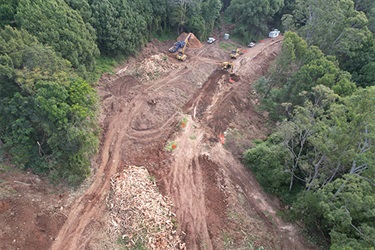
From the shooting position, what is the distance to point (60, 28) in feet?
115

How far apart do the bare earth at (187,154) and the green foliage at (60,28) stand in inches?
209

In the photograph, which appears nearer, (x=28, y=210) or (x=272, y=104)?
(x=28, y=210)

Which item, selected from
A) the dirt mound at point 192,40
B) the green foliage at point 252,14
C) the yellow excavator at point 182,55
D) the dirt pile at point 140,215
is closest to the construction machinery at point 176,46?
the yellow excavator at point 182,55

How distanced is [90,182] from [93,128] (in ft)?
19.1

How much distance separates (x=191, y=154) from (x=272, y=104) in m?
16.5

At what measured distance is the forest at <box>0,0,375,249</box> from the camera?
2161cm

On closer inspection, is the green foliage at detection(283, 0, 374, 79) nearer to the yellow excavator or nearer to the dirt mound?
the dirt mound

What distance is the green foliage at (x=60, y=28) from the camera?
1261 inches

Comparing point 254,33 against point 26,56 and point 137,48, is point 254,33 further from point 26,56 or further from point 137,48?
point 26,56


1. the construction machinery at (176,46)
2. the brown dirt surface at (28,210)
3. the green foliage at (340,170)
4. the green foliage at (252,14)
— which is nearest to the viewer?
the green foliage at (340,170)

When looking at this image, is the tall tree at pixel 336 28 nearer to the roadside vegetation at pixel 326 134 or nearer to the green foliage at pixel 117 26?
Result: the roadside vegetation at pixel 326 134

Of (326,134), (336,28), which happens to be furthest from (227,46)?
(326,134)

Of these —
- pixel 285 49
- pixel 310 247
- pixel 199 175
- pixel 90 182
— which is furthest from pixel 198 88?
pixel 310 247

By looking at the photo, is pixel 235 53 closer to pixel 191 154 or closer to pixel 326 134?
pixel 191 154
